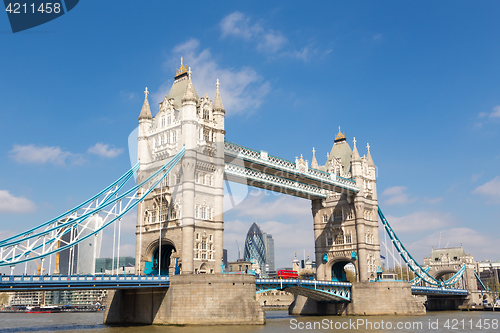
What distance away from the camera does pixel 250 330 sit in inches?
1709

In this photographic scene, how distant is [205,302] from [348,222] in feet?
128

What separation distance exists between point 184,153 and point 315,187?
104 feet

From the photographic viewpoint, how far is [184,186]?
2164 inches

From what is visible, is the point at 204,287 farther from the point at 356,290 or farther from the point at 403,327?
the point at 356,290

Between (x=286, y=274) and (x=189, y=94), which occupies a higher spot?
(x=189, y=94)

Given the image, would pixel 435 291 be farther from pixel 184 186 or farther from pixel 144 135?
pixel 144 135

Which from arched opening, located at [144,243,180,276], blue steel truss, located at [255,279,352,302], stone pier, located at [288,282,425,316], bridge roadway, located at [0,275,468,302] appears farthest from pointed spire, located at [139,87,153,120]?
stone pier, located at [288,282,425,316]

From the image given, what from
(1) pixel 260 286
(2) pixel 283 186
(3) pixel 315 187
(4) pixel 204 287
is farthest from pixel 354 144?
(4) pixel 204 287

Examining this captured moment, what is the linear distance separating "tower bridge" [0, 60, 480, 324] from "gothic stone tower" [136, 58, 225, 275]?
12 cm

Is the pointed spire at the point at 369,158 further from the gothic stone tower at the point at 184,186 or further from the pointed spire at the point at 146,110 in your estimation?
the pointed spire at the point at 146,110

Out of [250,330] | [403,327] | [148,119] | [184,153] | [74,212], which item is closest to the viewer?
[250,330]

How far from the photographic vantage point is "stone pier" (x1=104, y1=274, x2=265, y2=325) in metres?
47.4

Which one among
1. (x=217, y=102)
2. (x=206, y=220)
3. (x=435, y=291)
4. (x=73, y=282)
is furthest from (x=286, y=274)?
(x=435, y=291)

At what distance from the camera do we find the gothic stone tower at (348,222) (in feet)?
257
